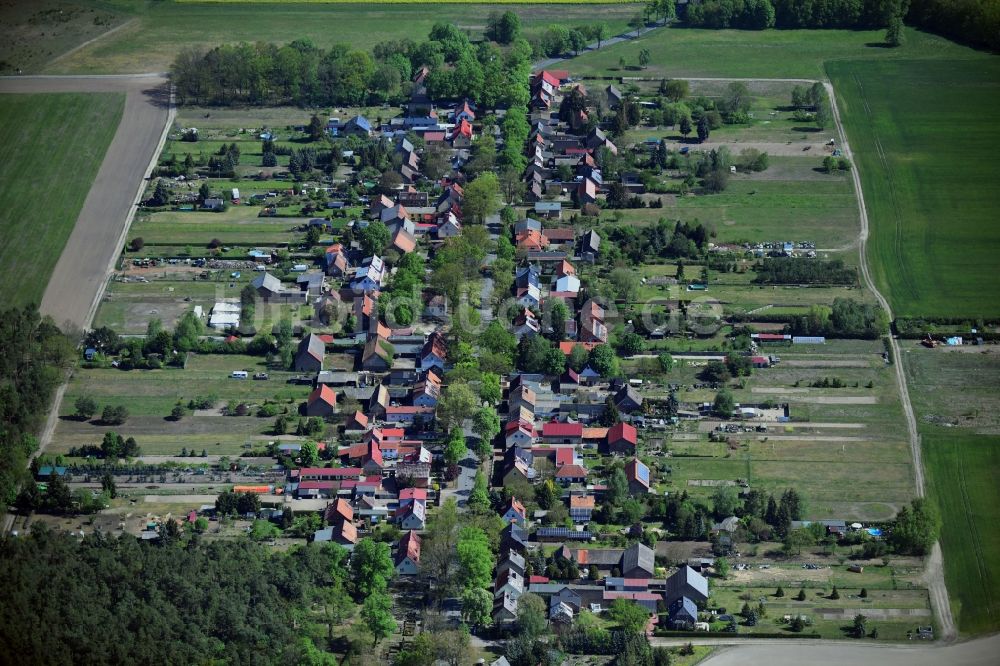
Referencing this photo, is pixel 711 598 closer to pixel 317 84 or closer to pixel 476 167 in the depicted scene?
pixel 476 167

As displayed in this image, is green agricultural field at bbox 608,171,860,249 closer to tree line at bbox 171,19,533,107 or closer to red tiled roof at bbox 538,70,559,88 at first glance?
tree line at bbox 171,19,533,107

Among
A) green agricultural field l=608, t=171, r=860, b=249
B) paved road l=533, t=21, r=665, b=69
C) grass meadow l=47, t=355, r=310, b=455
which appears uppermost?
paved road l=533, t=21, r=665, b=69

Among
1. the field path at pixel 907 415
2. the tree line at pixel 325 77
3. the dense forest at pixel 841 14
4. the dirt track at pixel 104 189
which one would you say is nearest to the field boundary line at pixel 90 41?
the dirt track at pixel 104 189

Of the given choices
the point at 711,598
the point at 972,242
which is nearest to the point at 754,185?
the point at 972,242

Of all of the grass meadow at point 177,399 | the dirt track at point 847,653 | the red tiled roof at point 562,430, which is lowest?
the dirt track at point 847,653

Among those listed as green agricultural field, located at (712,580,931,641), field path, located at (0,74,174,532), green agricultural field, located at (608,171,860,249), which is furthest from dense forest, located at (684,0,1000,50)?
green agricultural field, located at (712,580,931,641)

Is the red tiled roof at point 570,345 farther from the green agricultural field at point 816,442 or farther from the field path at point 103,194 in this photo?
the field path at point 103,194
